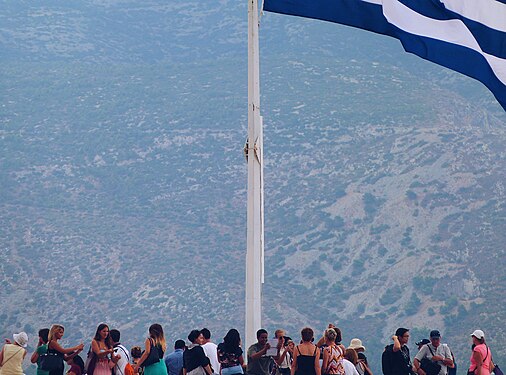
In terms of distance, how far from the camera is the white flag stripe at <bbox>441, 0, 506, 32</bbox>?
9.10 metres

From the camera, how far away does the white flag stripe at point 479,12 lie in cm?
910

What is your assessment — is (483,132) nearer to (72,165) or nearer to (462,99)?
(462,99)

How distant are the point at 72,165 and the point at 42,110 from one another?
10.2 m

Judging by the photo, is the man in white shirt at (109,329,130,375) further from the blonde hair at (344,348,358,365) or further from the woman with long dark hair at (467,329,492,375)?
the woman with long dark hair at (467,329,492,375)

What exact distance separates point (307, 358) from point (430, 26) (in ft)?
10.9

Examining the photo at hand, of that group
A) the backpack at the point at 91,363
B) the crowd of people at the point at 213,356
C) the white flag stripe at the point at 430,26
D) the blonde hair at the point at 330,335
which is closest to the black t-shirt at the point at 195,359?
the crowd of people at the point at 213,356

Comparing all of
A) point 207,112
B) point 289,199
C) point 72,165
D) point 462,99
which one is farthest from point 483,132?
point 72,165

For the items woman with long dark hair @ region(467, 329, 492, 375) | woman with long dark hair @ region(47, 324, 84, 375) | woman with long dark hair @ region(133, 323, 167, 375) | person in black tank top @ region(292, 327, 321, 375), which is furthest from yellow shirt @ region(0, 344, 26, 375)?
woman with long dark hair @ region(467, 329, 492, 375)

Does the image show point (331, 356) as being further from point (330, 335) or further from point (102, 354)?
point (102, 354)

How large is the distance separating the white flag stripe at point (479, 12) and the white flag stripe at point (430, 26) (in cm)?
10

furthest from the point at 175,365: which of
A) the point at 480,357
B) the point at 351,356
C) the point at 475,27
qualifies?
the point at 475,27

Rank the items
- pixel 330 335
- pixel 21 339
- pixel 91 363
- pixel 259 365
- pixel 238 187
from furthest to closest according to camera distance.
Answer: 1. pixel 238 187
2. pixel 21 339
3. pixel 91 363
4. pixel 330 335
5. pixel 259 365

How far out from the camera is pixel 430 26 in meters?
9.14

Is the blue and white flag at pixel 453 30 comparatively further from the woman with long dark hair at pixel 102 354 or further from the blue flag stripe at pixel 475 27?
the woman with long dark hair at pixel 102 354
